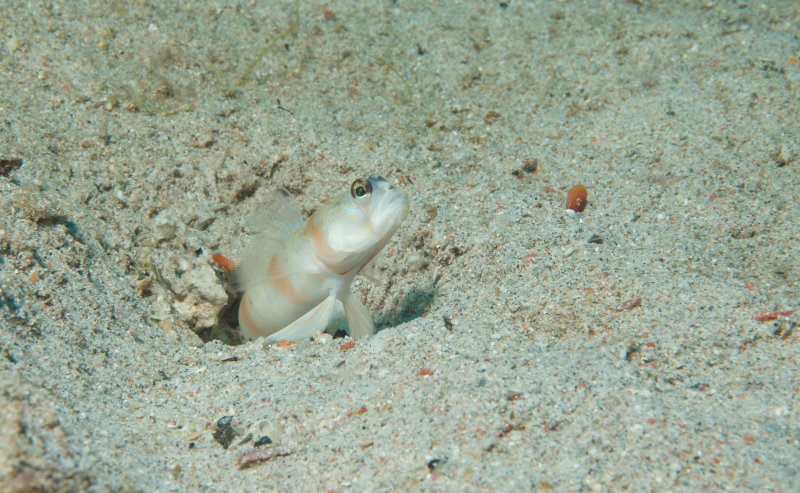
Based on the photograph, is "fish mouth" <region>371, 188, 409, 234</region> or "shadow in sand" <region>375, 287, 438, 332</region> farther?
"shadow in sand" <region>375, 287, 438, 332</region>

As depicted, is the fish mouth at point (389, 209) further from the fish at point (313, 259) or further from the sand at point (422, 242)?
the sand at point (422, 242)

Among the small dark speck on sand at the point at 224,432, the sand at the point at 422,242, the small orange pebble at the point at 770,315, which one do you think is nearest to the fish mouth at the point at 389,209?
the sand at the point at 422,242

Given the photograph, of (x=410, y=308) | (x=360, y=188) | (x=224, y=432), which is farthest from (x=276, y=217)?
(x=224, y=432)

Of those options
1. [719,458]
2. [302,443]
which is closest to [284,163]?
[302,443]

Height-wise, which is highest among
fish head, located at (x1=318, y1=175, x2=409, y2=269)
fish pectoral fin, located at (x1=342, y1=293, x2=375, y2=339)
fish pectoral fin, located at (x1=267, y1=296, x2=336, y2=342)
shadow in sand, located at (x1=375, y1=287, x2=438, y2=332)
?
fish head, located at (x1=318, y1=175, x2=409, y2=269)

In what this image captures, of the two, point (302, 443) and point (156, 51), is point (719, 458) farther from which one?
Result: point (156, 51)

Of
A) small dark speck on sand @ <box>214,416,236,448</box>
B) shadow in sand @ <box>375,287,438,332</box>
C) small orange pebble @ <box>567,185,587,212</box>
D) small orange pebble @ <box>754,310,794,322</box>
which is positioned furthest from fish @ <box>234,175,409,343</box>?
small orange pebble @ <box>754,310,794,322</box>

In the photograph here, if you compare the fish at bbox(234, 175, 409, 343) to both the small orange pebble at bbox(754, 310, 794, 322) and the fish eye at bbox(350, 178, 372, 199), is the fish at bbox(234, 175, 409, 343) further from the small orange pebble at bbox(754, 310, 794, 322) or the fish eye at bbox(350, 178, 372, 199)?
the small orange pebble at bbox(754, 310, 794, 322)
